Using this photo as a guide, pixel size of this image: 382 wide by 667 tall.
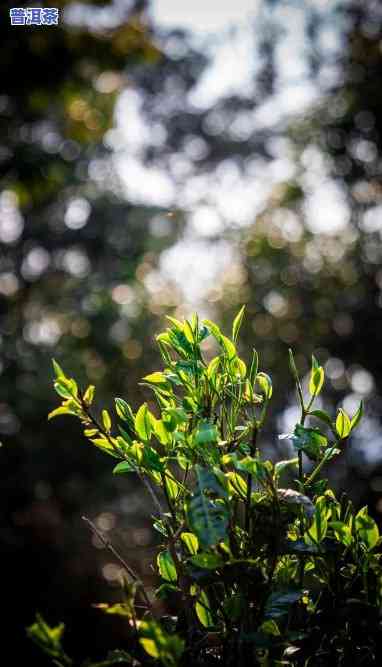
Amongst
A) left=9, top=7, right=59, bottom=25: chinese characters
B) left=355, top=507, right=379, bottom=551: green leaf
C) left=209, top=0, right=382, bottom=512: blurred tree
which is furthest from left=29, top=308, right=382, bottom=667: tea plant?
left=209, top=0, right=382, bottom=512: blurred tree

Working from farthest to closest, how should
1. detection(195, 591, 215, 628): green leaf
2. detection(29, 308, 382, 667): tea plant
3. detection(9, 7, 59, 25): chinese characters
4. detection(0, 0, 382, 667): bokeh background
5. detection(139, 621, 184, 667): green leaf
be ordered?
detection(0, 0, 382, 667): bokeh background
detection(9, 7, 59, 25): chinese characters
detection(195, 591, 215, 628): green leaf
detection(29, 308, 382, 667): tea plant
detection(139, 621, 184, 667): green leaf

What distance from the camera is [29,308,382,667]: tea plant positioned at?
81 cm

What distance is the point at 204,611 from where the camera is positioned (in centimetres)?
93

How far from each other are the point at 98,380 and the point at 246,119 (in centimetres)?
697

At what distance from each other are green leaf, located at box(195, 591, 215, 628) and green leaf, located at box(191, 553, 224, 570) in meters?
0.14

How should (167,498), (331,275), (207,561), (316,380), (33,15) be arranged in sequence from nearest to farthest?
(207,561) < (167,498) < (316,380) < (33,15) < (331,275)

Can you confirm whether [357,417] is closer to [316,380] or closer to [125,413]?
[316,380]

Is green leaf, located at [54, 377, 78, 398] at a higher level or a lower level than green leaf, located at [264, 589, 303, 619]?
higher

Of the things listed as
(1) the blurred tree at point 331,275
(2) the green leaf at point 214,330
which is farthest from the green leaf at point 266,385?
(1) the blurred tree at point 331,275

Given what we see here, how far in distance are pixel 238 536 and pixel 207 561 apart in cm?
12

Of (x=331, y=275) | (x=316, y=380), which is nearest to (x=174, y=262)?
(x=331, y=275)

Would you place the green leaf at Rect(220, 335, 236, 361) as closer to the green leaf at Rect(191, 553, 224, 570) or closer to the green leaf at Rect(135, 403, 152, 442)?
the green leaf at Rect(135, 403, 152, 442)

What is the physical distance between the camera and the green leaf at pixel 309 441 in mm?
877

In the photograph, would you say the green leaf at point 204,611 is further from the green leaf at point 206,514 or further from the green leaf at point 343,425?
the green leaf at point 343,425
